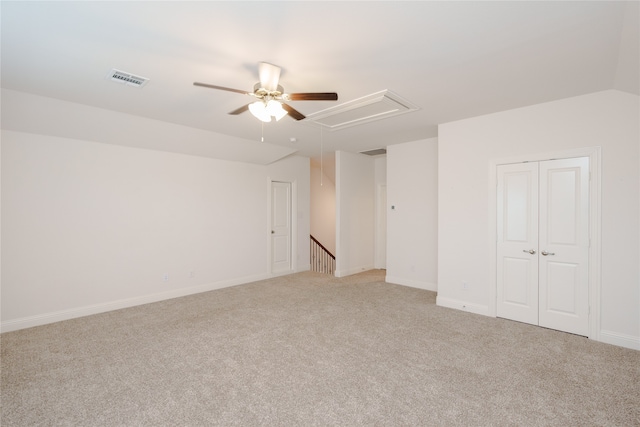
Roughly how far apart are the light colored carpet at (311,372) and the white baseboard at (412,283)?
4.02 feet

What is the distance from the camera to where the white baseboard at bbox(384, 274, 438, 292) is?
215 inches

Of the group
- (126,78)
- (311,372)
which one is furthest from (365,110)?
(311,372)

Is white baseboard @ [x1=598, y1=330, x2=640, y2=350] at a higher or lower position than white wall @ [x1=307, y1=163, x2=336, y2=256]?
lower

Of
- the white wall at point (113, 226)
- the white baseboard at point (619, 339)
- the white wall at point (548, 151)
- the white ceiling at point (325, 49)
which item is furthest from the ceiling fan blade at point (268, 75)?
the white baseboard at point (619, 339)

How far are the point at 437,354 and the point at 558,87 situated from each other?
10.2 feet

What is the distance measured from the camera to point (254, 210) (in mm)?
6242

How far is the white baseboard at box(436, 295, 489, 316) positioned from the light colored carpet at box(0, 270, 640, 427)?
175mm

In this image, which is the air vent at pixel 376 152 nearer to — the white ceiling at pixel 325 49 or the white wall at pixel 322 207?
the white wall at pixel 322 207

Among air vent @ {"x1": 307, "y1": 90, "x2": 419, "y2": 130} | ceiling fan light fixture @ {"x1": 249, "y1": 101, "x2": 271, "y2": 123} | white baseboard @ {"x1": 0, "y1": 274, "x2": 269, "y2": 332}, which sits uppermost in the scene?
air vent @ {"x1": 307, "y1": 90, "x2": 419, "y2": 130}

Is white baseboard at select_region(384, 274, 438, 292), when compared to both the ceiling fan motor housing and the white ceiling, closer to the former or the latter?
the white ceiling

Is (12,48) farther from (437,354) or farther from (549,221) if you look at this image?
(549,221)

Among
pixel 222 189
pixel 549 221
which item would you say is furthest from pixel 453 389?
pixel 222 189

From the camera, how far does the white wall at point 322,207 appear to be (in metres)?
8.45

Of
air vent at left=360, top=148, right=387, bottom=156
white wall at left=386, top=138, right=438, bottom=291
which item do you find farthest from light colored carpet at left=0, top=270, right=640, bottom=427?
air vent at left=360, top=148, right=387, bottom=156
